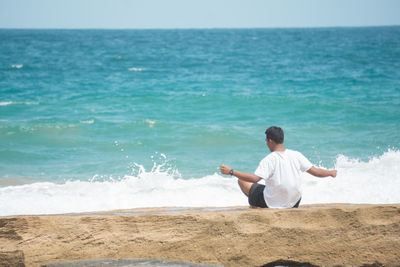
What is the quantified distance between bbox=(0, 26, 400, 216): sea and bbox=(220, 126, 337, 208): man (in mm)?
3062

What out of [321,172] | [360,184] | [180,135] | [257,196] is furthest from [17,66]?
[321,172]

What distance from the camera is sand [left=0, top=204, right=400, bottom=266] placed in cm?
349

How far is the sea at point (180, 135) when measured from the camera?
738 cm

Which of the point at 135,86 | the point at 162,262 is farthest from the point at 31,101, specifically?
the point at 162,262

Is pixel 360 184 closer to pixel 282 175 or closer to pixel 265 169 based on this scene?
pixel 282 175

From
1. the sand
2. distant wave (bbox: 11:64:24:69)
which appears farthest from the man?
distant wave (bbox: 11:64:24:69)

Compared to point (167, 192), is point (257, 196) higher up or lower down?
higher up

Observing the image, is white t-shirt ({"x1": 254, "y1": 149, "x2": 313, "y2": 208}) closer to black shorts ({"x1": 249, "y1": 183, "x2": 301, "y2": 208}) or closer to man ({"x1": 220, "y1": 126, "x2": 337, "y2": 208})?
man ({"x1": 220, "y1": 126, "x2": 337, "y2": 208})

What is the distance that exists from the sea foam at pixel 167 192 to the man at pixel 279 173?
303 centimetres

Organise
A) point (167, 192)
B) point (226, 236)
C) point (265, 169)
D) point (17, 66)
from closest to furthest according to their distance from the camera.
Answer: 1. point (226, 236)
2. point (265, 169)
3. point (167, 192)
4. point (17, 66)

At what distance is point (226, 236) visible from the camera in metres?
3.58

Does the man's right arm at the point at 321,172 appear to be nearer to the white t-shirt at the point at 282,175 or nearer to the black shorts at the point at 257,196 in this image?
the white t-shirt at the point at 282,175

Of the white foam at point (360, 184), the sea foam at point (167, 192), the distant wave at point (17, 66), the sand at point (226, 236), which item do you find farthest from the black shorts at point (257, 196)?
the distant wave at point (17, 66)

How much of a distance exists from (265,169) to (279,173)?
0.14 m
